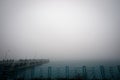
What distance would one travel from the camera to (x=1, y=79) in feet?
71.5

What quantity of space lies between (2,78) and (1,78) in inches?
6.2

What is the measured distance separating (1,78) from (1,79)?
41 cm

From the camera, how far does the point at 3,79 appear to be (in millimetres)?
21984

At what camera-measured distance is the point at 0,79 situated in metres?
21.7

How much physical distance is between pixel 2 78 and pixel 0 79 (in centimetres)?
53

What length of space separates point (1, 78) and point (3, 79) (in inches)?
18.0

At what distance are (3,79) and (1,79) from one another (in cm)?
32

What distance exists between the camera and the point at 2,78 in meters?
22.2

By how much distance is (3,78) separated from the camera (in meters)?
22.3

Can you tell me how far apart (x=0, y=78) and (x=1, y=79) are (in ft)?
1.66

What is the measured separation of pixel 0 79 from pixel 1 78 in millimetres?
440

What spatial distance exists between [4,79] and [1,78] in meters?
0.54
